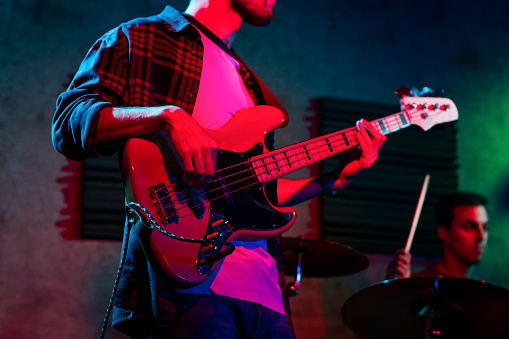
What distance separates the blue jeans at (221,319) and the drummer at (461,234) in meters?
2.49

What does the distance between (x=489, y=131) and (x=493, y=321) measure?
2119 mm

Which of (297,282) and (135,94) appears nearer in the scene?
(135,94)

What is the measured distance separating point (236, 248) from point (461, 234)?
2.74 metres

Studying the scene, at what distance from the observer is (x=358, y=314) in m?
3.17

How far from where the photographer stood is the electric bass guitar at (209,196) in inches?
59.2

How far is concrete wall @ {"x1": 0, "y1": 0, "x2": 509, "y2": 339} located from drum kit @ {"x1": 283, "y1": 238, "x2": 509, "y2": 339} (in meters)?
0.65

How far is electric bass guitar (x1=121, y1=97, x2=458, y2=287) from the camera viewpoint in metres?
1.50

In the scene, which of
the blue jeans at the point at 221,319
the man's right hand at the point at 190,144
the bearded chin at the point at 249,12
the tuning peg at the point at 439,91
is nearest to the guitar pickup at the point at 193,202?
the man's right hand at the point at 190,144

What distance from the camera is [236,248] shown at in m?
1.71

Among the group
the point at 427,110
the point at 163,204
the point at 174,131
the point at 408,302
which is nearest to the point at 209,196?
the point at 163,204

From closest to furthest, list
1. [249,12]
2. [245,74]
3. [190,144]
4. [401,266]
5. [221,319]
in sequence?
1. [190,144]
2. [221,319]
3. [245,74]
4. [249,12]
5. [401,266]

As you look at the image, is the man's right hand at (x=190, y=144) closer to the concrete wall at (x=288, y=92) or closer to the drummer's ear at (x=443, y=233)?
the concrete wall at (x=288, y=92)

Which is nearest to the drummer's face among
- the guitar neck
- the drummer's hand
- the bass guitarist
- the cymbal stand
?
the drummer's hand

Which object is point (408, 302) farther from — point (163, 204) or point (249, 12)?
point (163, 204)
